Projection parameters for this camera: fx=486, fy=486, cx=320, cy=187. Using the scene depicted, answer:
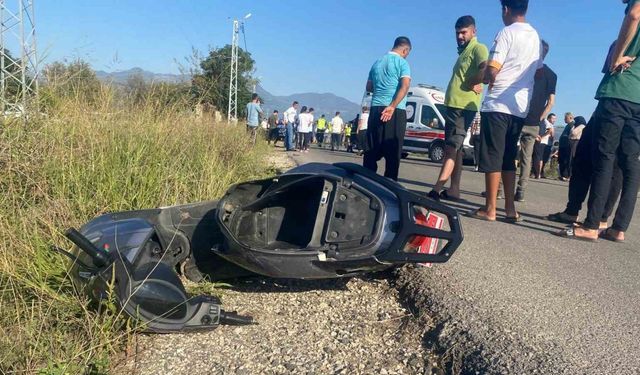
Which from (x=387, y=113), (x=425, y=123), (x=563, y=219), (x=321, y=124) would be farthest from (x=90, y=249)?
(x=321, y=124)

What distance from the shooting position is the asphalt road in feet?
6.56

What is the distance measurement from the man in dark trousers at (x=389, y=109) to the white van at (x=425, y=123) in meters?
13.1

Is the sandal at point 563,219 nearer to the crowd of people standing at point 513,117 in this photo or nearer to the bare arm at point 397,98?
the crowd of people standing at point 513,117

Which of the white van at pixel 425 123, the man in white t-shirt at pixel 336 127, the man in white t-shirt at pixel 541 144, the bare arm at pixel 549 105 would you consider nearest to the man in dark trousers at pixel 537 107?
the bare arm at pixel 549 105

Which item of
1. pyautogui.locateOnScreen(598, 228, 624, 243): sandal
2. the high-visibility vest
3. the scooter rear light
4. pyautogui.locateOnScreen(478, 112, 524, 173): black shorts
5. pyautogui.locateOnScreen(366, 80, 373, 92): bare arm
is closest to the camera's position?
the scooter rear light

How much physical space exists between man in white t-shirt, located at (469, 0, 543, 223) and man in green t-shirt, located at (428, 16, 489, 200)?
22.0 inches

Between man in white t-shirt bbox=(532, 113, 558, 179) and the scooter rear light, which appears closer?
the scooter rear light

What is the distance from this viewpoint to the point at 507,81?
4340 mm

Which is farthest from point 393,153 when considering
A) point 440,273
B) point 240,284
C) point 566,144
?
point 566,144

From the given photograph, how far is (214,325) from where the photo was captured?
2.34 metres

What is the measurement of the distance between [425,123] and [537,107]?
12.4 metres

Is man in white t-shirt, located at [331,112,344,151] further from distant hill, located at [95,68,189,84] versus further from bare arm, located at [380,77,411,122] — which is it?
bare arm, located at [380,77,411,122]

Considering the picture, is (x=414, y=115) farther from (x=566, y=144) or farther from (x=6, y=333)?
(x=6, y=333)

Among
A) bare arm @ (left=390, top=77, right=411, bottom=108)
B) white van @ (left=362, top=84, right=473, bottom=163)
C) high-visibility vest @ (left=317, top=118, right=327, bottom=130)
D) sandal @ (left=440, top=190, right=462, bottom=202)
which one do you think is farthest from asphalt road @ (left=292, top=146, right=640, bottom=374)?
high-visibility vest @ (left=317, top=118, right=327, bottom=130)
